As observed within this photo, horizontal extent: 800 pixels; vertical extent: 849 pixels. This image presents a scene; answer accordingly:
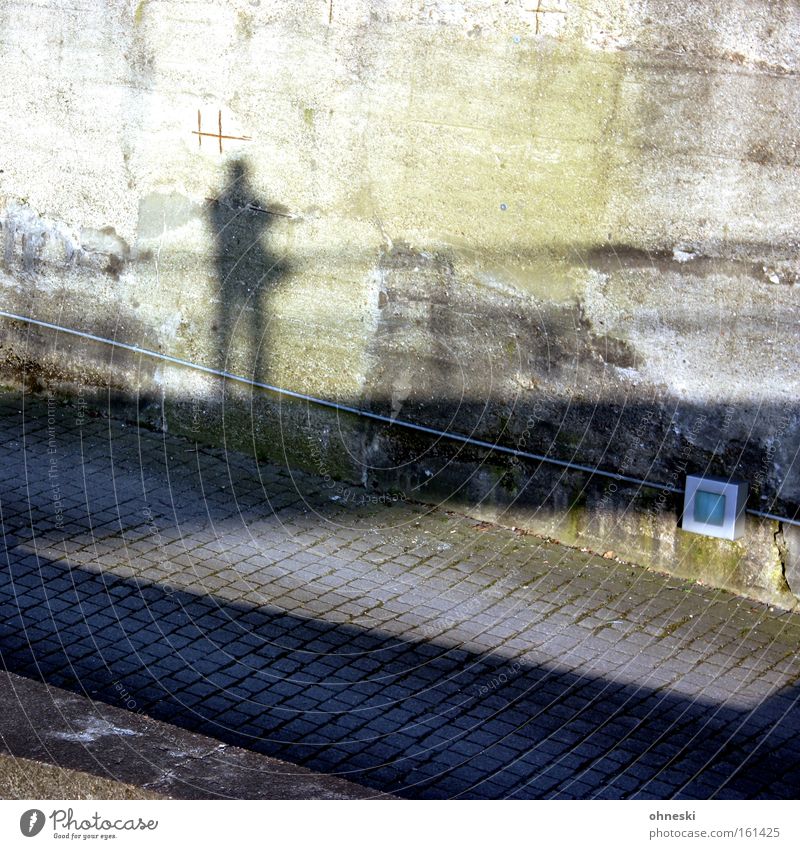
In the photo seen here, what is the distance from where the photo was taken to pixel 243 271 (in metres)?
7.66

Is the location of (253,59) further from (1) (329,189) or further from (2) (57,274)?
(2) (57,274)

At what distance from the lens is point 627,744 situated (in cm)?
514

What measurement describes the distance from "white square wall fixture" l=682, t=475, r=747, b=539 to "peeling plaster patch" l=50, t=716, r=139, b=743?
3.31 metres

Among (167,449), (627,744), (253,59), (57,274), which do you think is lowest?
(627,744)

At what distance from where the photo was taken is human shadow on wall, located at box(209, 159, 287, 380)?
297 inches

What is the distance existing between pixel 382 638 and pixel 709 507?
1762 mm

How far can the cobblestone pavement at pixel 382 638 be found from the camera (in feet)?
16.5

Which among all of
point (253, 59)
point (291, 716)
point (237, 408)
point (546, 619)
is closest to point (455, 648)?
point (546, 619)

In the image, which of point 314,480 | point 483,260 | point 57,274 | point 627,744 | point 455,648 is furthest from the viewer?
point 57,274

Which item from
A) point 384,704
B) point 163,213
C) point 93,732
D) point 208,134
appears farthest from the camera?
point 163,213

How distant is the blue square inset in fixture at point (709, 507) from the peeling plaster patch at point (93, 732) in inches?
131

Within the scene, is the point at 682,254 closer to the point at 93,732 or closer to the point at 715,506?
the point at 715,506

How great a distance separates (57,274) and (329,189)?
2.08m

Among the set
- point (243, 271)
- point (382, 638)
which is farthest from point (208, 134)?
point (382, 638)
